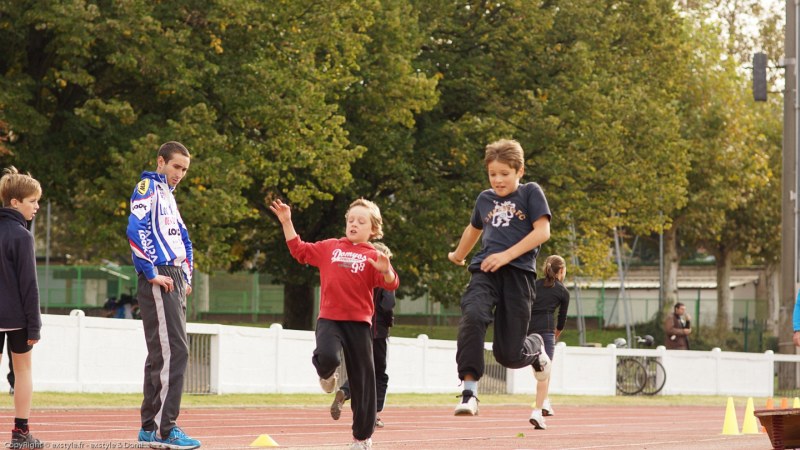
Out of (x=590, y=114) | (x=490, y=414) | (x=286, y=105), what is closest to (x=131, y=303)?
(x=286, y=105)

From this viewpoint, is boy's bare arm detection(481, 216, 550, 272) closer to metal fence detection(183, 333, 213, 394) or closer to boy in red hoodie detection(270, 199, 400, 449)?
boy in red hoodie detection(270, 199, 400, 449)

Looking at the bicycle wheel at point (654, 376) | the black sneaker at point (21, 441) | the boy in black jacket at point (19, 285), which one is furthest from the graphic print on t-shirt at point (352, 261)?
the bicycle wheel at point (654, 376)

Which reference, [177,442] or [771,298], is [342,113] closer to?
[177,442]

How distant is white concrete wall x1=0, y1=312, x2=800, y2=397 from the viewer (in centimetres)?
1933

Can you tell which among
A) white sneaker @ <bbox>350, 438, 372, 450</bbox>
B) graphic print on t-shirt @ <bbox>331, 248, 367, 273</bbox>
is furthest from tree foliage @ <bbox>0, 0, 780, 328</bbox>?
graphic print on t-shirt @ <bbox>331, 248, 367, 273</bbox>

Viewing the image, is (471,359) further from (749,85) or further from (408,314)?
(408,314)

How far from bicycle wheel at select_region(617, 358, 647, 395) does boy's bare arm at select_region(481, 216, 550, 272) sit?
69.3 ft

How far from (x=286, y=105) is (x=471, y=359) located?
20.8 meters

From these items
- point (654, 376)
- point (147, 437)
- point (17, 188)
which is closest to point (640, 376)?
point (654, 376)

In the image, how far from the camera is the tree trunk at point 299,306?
124 feet

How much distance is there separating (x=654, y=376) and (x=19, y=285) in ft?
73.6

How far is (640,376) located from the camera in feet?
99.0

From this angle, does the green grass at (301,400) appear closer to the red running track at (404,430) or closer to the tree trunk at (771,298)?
the red running track at (404,430)

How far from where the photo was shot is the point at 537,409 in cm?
1527
